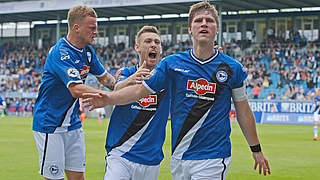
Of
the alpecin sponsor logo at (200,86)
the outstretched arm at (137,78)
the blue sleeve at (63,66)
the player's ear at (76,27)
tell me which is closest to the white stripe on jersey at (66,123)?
the blue sleeve at (63,66)

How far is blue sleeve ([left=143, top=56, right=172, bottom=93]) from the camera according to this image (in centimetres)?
501

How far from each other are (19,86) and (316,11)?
105 ft

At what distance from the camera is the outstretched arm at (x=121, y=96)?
502 cm

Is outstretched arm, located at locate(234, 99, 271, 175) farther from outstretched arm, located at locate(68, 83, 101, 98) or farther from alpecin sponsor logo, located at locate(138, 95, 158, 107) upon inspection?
outstretched arm, located at locate(68, 83, 101, 98)

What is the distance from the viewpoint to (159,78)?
5.03m

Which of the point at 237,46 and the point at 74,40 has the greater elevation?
the point at 237,46

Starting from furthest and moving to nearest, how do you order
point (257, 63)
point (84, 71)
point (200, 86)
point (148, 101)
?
point (257, 63) < point (84, 71) < point (148, 101) < point (200, 86)

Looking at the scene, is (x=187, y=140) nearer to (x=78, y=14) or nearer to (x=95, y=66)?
(x=78, y=14)

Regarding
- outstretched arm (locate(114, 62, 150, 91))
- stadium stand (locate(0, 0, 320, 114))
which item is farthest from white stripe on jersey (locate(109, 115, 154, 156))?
stadium stand (locate(0, 0, 320, 114))

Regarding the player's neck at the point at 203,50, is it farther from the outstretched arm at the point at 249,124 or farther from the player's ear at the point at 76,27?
the player's ear at the point at 76,27

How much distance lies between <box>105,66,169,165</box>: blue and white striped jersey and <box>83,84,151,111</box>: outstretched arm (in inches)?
34.5

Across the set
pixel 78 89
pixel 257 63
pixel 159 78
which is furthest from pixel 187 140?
pixel 257 63

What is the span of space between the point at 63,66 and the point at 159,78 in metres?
1.59

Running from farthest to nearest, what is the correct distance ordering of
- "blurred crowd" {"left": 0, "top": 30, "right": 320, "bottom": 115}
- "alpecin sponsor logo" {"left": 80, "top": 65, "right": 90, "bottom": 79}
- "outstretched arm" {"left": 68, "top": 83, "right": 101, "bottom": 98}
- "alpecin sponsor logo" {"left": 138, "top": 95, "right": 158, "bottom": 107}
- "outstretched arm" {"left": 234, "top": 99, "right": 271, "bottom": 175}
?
"blurred crowd" {"left": 0, "top": 30, "right": 320, "bottom": 115}, "alpecin sponsor logo" {"left": 80, "top": 65, "right": 90, "bottom": 79}, "alpecin sponsor logo" {"left": 138, "top": 95, "right": 158, "bottom": 107}, "outstretched arm" {"left": 68, "top": 83, "right": 101, "bottom": 98}, "outstretched arm" {"left": 234, "top": 99, "right": 271, "bottom": 175}
